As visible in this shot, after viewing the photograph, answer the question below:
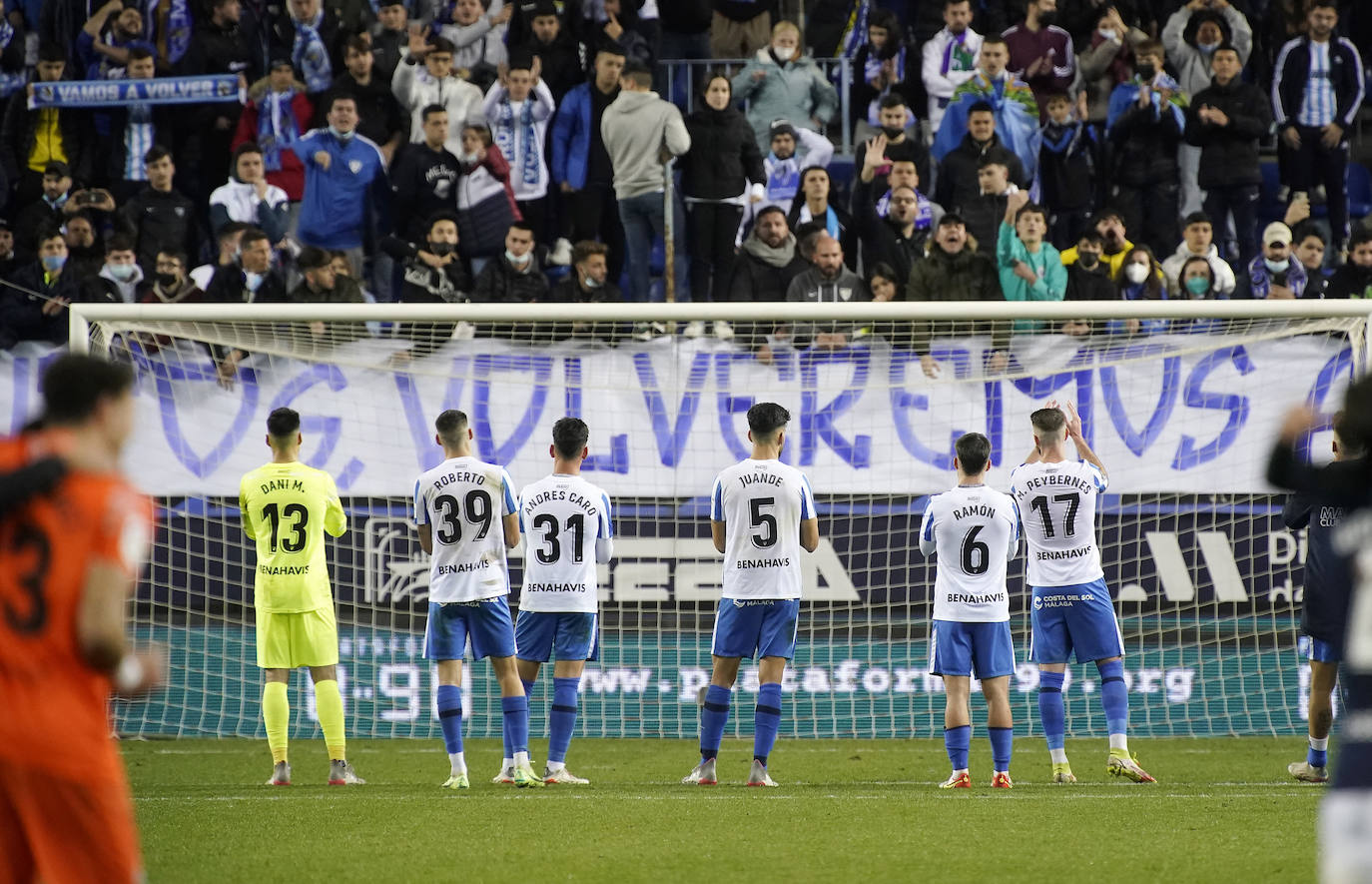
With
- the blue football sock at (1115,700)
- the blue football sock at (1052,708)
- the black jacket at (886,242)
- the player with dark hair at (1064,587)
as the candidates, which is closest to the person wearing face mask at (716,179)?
the black jacket at (886,242)

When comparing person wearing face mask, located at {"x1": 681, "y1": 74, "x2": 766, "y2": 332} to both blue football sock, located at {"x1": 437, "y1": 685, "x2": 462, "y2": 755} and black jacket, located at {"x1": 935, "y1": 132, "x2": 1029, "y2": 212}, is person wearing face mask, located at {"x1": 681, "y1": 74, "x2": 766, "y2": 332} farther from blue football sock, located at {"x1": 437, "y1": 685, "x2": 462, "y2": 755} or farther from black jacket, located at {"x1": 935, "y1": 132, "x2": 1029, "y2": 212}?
blue football sock, located at {"x1": 437, "y1": 685, "x2": 462, "y2": 755}

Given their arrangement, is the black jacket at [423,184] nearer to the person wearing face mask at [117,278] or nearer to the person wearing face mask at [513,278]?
the person wearing face mask at [513,278]

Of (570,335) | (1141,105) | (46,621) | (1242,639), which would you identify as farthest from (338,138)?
(46,621)

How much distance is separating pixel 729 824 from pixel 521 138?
881cm

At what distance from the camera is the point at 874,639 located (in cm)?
1189

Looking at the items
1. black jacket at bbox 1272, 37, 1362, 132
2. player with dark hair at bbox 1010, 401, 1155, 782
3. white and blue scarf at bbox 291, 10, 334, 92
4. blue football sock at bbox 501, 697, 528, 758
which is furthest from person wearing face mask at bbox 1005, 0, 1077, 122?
blue football sock at bbox 501, 697, 528, 758

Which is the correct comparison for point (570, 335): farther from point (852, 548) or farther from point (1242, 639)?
point (1242, 639)

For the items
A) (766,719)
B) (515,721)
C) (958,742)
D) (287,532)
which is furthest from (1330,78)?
(287,532)

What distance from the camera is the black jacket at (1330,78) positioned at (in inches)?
591

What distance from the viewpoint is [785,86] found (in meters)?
15.4

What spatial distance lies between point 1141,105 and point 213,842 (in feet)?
35.5

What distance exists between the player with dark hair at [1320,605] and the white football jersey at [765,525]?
265 centimetres

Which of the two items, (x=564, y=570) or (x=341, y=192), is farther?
(x=341, y=192)

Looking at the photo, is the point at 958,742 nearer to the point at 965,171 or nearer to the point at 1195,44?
the point at 965,171
